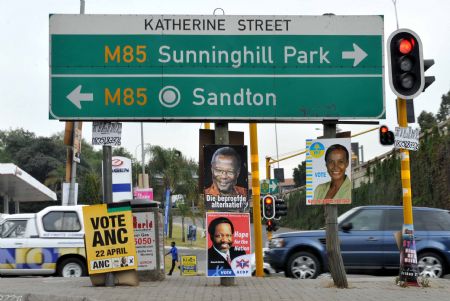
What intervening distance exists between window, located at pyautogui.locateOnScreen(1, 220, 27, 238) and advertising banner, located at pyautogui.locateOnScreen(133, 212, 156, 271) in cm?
509

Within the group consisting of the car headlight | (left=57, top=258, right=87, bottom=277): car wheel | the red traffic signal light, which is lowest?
(left=57, top=258, right=87, bottom=277): car wheel

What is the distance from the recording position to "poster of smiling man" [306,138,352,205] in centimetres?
1339

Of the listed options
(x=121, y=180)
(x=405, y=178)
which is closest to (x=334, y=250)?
(x=405, y=178)

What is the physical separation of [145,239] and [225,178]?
8.90 feet

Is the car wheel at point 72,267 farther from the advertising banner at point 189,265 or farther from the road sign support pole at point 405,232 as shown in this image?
the road sign support pole at point 405,232

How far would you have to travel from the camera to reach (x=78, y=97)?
13.0 meters

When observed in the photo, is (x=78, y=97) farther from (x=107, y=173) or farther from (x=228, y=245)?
(x=228, y=245)

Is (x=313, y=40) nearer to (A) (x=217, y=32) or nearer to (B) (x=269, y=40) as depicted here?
(B) (x=269, y=40)

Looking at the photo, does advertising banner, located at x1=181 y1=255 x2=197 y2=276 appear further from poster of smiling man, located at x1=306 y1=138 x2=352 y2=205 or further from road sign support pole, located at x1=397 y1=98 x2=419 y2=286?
poster of smiling man, located at x1=306 y1=138 x2=352 y2=205

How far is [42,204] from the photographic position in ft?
290

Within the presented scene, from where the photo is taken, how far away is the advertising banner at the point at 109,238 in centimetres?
1326

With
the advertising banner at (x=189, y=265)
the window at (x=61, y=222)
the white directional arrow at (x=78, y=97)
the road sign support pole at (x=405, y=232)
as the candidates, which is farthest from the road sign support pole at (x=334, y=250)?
the advertising banner at (x=189, y=265)

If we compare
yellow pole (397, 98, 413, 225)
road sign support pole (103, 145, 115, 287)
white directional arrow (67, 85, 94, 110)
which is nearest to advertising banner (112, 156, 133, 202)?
road sign support pole (103, 145, 115, 287)

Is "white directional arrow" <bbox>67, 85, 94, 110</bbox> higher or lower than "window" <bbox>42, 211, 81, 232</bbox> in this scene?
higher
